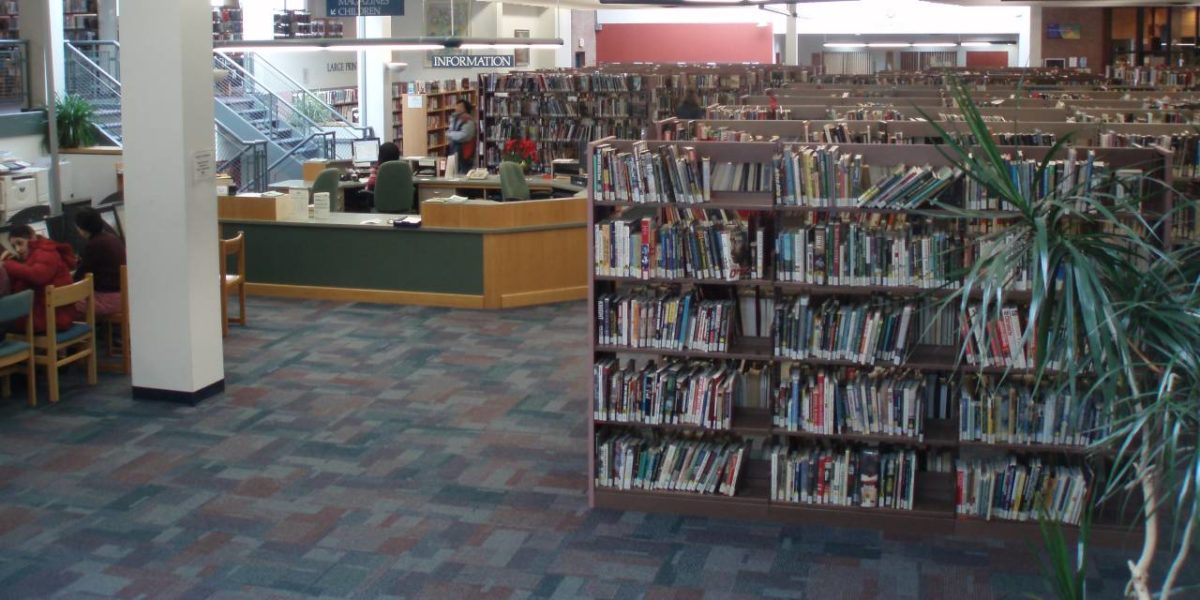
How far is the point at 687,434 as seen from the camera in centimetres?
628

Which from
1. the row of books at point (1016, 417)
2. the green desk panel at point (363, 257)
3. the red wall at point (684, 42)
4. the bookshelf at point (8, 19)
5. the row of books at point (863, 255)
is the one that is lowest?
the row of books at point (1016, 417)

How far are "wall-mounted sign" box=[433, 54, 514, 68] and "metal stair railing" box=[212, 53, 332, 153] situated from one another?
5575 millimetres

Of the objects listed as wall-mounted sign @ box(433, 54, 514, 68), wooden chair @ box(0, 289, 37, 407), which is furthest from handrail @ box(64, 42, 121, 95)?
wooden chair @ box(0, 289, 37, 407)

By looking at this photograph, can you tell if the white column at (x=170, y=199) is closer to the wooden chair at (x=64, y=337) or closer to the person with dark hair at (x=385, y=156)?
the wooden chair at (x=64, y=337)

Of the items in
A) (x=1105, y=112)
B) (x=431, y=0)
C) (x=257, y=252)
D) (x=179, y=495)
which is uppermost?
(x=431, y=0)

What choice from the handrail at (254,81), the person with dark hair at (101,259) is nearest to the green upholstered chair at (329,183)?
the person with dark hair at (101,259)

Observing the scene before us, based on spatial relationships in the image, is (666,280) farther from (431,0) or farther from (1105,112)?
(431,0)

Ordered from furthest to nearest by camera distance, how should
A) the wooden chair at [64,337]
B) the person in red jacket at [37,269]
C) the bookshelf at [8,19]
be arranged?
the bookshelf at [8,19]
the person in red jacket at [37,269]
the wooden chair at [64,337]

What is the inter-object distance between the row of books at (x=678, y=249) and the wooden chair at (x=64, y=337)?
146 inches

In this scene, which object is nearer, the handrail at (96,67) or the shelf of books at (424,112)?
the handrail at (96,67)

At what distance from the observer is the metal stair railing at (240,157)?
18.7 m

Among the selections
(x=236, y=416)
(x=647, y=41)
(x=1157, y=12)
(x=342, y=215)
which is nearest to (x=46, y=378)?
(x=236, y=416)

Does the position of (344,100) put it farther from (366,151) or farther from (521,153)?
(521,153)

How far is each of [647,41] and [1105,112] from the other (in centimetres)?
2296
